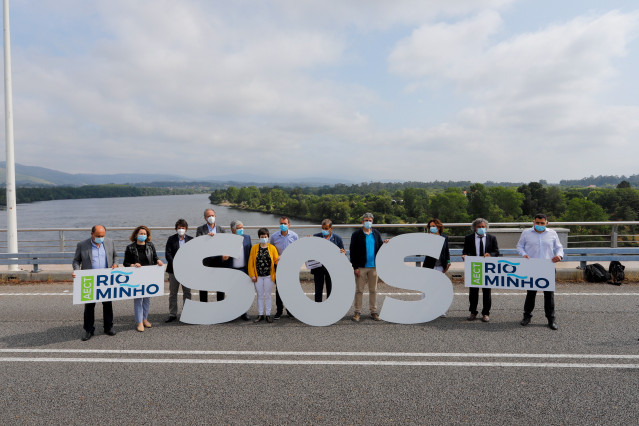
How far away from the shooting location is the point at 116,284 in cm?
660

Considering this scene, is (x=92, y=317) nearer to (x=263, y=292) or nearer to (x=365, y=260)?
(x=263, y=292)

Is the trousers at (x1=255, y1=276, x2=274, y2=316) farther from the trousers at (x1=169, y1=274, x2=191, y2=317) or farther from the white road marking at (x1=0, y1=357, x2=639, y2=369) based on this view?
the white road marking at (x1=0, y1=357, x2=639, y2=369)

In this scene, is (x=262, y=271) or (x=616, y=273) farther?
(x=616, y=273)

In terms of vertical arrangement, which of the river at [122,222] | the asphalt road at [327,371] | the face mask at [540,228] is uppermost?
the face mask at [540,228]

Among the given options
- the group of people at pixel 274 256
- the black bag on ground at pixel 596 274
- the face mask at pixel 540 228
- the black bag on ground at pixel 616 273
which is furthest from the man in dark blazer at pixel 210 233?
the black bag on ground at pixel 616 273

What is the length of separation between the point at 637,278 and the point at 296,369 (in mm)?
9425

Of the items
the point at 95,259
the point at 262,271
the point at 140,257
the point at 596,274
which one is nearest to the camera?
the point at 95,259

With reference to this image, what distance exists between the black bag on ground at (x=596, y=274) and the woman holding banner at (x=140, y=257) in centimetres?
994

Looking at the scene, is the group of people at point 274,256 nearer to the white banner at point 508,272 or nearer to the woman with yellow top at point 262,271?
the woman with yellow top at point 262,271

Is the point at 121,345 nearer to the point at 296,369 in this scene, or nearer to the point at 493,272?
the point at 296,369

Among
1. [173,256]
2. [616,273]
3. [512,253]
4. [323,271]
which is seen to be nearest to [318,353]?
[323,271]

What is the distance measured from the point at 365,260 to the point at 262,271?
187 cm

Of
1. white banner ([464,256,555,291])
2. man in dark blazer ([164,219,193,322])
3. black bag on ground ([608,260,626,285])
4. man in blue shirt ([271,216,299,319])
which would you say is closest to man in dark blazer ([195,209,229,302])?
man in dark blazer ([164,219,193,322])

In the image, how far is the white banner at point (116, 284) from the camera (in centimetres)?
635
